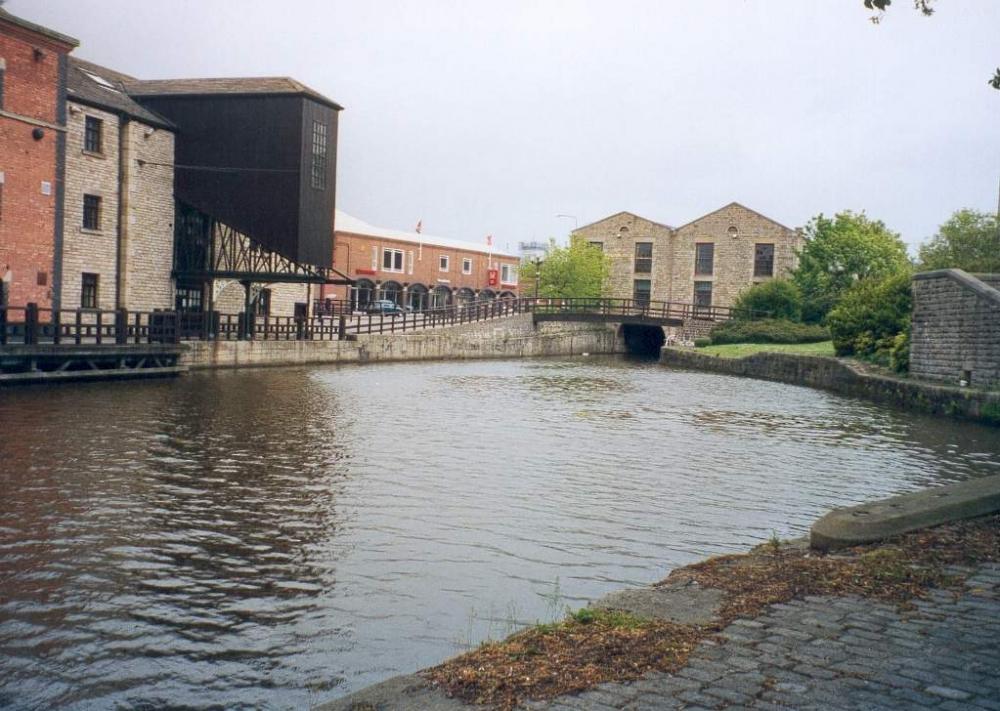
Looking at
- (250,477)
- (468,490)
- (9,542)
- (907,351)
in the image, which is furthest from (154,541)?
(907,351)

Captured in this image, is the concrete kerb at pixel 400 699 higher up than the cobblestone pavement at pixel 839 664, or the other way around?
the cobblestone pavement at pixel 839 664

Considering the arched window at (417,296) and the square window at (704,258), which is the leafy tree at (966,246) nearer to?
the square window at (704,258)

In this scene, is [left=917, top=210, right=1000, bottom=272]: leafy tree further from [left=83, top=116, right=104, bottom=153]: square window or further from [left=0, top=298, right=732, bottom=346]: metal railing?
[left=83, top=116, right=104, bottom=153]: square window

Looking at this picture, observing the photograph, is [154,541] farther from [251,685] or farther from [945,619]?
[945,619]

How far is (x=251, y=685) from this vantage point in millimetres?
5414

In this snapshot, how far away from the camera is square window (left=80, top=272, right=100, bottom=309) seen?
29.8 metres

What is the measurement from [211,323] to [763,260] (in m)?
41.2

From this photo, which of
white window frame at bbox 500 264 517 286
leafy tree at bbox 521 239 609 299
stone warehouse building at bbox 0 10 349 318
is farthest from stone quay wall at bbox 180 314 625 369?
white window frame at bbox 500 264 517 286

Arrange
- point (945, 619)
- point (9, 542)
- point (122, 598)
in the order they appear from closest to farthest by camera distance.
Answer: point (945, 619)
point (122, 598)
point (9, 542)

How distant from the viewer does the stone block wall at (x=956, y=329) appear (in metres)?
20.5

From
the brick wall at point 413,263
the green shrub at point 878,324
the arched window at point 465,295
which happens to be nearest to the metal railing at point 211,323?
the brick wall at point 413,263

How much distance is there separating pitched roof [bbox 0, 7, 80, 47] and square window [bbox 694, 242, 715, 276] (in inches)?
1743

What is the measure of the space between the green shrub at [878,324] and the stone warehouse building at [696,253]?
29.3 meters

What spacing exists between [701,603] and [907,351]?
22.5m
